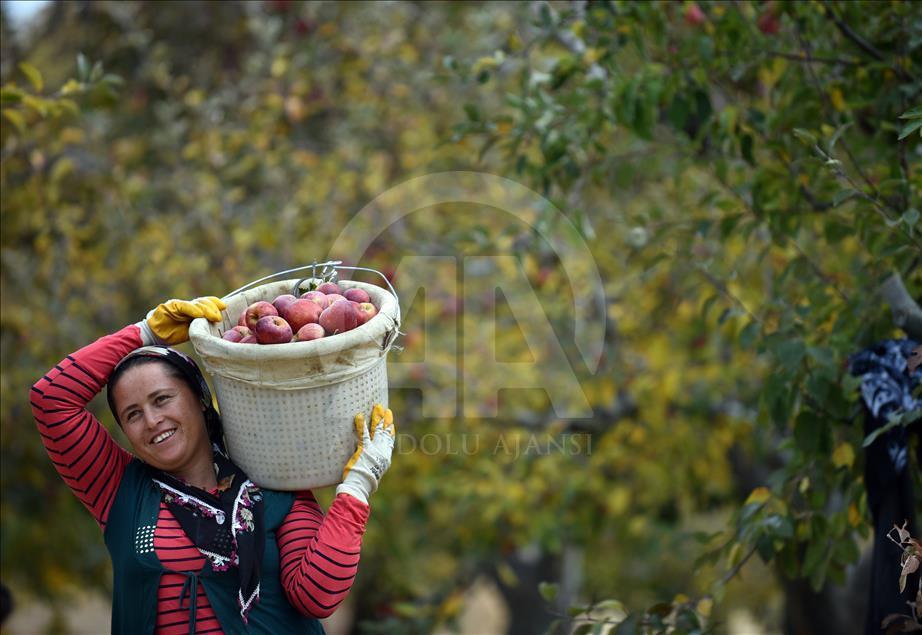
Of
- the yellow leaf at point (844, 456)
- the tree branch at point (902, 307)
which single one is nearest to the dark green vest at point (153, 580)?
the yellow leaf at point (844, 456)

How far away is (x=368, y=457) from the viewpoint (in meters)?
1.90

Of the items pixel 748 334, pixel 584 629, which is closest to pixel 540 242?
pixel 748 334

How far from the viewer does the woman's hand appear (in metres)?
1.87

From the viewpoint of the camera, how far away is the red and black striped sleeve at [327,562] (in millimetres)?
1800

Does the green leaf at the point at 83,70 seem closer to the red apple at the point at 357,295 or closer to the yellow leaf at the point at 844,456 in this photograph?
the red apple at the point at 357,295

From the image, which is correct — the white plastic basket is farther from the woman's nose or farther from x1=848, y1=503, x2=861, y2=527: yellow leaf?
x1=848, y1=503, x2=861, y2=527: yellow leaf

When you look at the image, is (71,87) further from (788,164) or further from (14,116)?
(788,164)

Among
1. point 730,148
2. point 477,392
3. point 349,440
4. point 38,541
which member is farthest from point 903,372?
point 38,541

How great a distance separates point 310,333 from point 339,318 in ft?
0.22

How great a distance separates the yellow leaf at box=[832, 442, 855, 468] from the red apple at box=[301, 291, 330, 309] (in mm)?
1269

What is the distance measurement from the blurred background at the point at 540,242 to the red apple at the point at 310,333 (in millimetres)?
942

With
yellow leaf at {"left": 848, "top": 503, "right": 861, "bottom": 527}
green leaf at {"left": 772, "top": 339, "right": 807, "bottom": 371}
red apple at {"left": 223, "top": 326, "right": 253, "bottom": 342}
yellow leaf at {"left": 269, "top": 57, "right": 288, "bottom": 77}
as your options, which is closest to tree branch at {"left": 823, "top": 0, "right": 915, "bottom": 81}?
green leaf at {"left": 772, "top": 339, "right": 807, "bottom": 371}

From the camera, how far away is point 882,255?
2.10m
